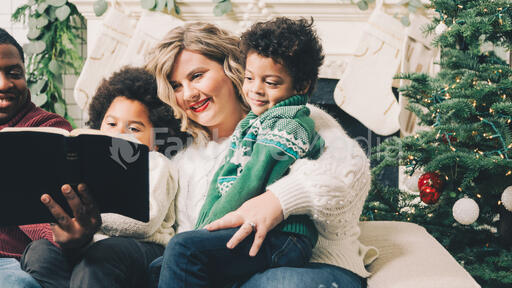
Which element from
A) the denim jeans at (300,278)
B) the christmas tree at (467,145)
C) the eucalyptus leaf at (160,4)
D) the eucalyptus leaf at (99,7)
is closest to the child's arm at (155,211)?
the denim jeans at (300,278)

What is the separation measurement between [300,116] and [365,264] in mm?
439

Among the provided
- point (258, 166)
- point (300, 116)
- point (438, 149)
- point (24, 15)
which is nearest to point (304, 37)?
point (300, 116)

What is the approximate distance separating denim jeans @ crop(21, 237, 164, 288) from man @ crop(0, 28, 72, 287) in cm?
8

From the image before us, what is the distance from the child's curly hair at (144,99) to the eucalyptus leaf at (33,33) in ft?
4.61

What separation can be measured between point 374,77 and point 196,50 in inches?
46.6

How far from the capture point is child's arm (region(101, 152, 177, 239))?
133 cm

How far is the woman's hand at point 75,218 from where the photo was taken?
1080 millimetres

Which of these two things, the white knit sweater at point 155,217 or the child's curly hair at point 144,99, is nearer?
the white knit sweater at point 155,217

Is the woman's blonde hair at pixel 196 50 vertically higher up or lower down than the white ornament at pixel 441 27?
lower down

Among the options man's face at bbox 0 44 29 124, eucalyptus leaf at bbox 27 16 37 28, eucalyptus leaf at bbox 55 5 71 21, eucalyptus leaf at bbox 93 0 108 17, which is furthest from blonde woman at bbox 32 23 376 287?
eucalyptus leaf at bbox 27 16 37 28

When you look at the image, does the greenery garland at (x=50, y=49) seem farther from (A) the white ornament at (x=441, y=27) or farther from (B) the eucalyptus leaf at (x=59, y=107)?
(A) the white ornament at (x=441, y=27)

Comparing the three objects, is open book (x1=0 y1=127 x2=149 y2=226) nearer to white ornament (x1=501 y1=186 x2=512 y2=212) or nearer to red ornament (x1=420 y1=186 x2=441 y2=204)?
red ornament (x1=420 y1=186 x2=441 y2=204)

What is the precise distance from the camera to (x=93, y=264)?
1.15m

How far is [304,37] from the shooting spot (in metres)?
1.25
